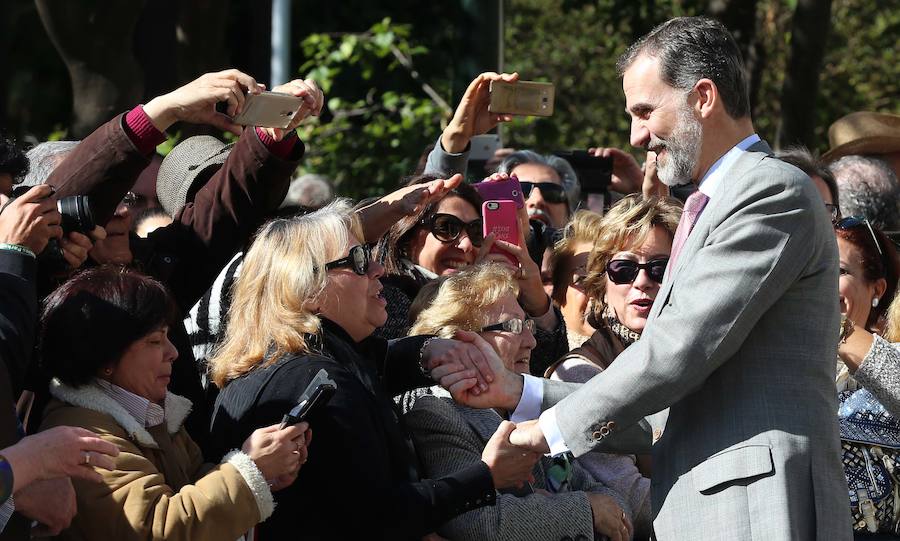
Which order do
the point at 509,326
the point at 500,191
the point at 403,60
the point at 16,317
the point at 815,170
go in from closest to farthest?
the point at 16,317 < the point at 509,326 < the point at 500,191 < the point at 815,170 < the point at 403,60

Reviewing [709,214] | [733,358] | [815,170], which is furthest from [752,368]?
[815,170]

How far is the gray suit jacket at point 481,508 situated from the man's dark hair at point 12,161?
1.30 metres

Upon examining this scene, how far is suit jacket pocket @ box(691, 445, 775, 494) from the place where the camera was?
3129mm

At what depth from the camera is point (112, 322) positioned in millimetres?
3344

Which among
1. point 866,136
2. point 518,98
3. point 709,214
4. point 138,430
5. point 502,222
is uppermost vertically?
point 709,214

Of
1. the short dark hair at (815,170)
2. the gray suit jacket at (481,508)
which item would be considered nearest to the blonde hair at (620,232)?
the gray suit jacket at (481,508)

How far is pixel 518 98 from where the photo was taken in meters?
5.09

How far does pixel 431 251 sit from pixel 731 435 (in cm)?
202

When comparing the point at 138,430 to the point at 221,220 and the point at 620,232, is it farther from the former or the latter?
the point at 620,232

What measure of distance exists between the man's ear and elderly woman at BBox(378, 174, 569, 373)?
1.63m

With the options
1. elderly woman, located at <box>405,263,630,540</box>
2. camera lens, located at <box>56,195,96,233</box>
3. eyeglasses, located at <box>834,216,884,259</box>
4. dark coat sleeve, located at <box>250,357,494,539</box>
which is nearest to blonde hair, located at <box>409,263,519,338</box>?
elderly woman, located at <box>405,263,630,540</box>

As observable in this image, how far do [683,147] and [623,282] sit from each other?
132 cm

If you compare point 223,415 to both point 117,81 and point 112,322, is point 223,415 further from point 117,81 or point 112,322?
point 117,81

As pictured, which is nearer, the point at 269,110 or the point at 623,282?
the point at 269,110
